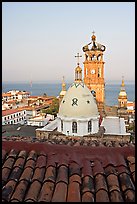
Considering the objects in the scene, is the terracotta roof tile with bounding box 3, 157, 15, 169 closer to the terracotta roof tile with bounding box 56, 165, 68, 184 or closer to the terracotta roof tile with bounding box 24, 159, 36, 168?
the terracotta roof tile with bounding box 24, 159, 36, 168

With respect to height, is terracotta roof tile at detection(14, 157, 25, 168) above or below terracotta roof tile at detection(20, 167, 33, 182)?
above

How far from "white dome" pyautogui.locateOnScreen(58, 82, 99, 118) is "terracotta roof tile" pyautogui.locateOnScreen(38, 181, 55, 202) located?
13.3 m

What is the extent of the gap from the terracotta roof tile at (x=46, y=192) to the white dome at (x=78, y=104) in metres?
13.3

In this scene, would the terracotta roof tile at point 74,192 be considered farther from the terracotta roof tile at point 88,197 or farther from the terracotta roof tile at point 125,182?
the terracotta roof tile at point 125,182

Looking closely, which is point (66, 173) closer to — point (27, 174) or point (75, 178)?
point (75, 178)

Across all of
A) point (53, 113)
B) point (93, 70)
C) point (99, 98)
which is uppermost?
point (93, 70)

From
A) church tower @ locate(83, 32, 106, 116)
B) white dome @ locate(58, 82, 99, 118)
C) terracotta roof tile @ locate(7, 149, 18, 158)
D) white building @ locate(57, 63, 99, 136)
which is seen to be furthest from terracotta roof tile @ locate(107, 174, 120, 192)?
church tower @ locate(83, 32, 106, 116)

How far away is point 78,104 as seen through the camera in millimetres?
16297

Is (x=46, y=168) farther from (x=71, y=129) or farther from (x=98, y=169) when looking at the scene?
(x=71, y=129)

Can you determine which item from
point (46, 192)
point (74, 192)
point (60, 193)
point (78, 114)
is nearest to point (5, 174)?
point (46, 192)

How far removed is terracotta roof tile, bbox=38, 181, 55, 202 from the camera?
2.49 metres

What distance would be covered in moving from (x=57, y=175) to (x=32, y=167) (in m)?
0.36

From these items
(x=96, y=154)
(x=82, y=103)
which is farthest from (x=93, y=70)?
(x=96, y=154)

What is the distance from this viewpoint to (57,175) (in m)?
2.93
